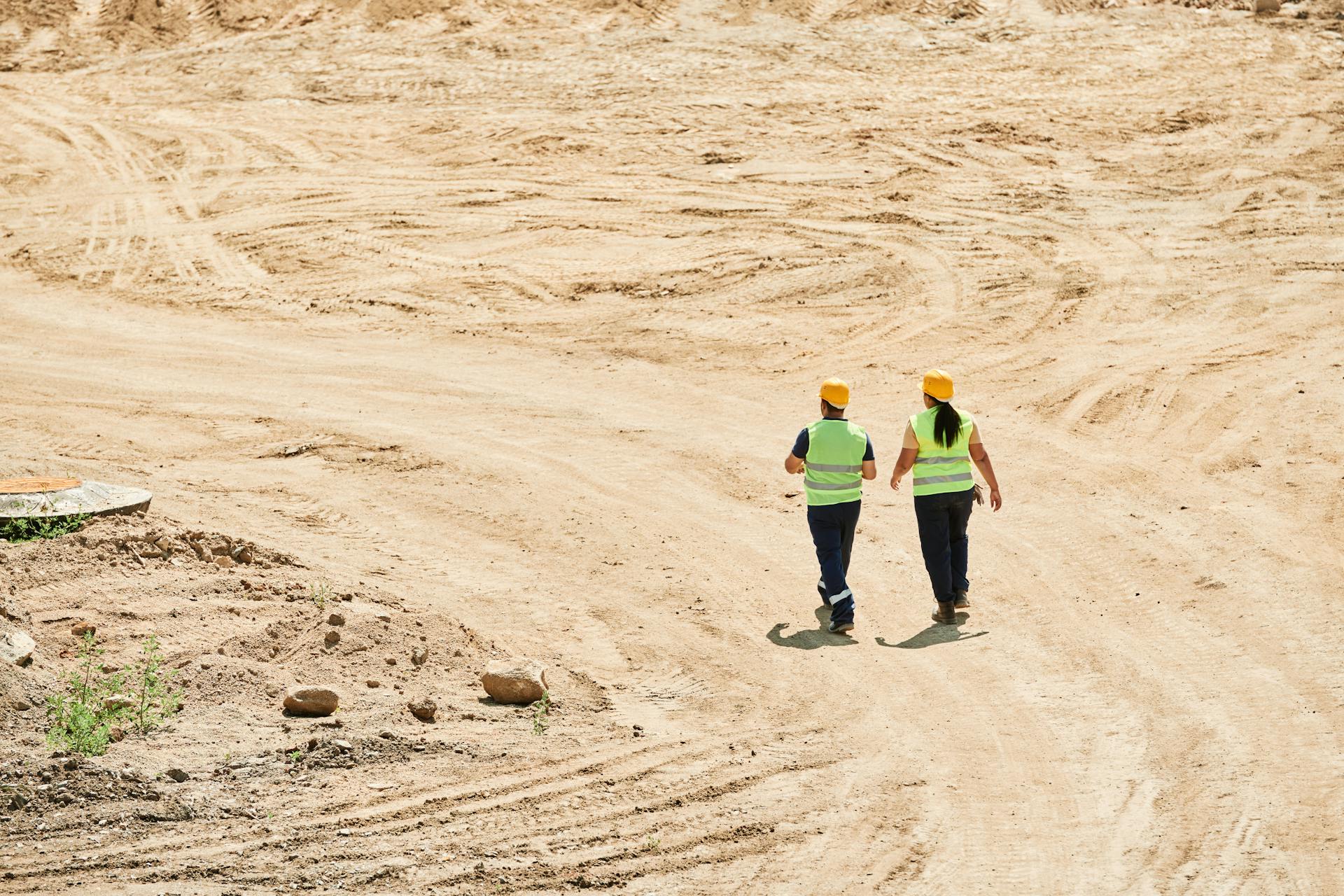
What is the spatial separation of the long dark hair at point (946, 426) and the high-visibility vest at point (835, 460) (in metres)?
0.48

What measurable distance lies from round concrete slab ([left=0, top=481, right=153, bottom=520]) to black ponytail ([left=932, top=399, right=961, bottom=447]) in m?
5.36

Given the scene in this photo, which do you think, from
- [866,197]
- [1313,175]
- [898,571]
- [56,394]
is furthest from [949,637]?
[1313,175]

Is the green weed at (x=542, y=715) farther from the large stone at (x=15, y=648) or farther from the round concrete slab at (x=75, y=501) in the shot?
the round concrete slab at (x=75, y=501)

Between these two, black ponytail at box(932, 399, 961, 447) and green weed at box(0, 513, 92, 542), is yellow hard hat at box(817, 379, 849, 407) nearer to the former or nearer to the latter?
black ponytail at box(932, 399, 961, 447)

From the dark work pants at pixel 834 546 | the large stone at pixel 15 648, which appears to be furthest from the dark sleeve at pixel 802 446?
the large stone at pixel 15 648

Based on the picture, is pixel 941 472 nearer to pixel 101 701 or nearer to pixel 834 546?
pixel 834 546

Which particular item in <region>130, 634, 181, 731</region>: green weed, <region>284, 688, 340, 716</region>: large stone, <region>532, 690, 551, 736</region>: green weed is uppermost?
<region>130, 634, 181, 731</region>: green weed

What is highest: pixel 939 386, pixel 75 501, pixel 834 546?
pixel 939 386

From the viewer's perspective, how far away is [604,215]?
1925cm

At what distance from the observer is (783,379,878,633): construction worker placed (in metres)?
8.89

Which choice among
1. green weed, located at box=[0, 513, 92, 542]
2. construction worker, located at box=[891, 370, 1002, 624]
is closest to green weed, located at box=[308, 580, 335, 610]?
green weed, located at box=[0, 513, 92, 542]

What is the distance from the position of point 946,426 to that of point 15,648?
224 inches

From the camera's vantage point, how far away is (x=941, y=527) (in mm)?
9180

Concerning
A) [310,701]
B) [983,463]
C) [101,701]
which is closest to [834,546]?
[983,463]
